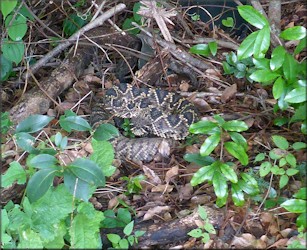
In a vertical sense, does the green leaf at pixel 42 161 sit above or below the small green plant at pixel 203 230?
above

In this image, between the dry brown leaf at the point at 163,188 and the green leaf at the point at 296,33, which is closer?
the green leaf at the point at 296,33

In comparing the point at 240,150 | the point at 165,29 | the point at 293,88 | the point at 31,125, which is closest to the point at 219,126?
the point at 240,150

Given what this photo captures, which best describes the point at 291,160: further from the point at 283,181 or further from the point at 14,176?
the point at 14,176

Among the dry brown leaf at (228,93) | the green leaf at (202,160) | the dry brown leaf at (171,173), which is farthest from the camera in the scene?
the dry brown leaf at (228,93)

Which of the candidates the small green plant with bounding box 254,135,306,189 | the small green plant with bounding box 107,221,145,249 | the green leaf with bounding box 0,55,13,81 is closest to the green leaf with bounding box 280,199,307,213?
the small green plant with bounding box 254,135,306,189

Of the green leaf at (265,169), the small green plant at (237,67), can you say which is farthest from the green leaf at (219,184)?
the small green plant at (237,67)

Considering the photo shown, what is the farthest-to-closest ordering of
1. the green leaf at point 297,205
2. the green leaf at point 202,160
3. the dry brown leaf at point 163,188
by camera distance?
the dry brown leaf at point 163,188, the green leaf at point 202,160, the green leaf at point 297,205

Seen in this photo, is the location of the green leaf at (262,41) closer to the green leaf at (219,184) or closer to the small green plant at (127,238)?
the green leaf at (219,184)
